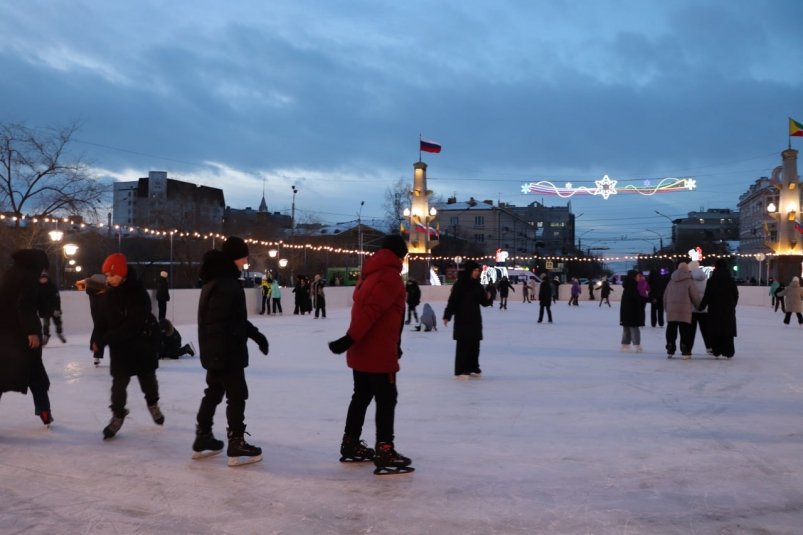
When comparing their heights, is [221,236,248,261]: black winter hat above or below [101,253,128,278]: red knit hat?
above

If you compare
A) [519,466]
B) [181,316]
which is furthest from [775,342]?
[181,316]

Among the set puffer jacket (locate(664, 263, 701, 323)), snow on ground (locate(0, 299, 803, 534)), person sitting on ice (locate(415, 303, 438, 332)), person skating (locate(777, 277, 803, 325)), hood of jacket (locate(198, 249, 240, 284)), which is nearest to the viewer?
snow on ground (locate(0, 299, 803, 534))

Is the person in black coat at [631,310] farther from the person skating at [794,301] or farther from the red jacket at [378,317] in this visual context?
the person skating at [794,301]

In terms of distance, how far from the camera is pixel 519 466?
5.07 m

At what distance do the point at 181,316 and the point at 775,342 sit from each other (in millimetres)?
15160

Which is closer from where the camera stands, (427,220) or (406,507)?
(406,507)

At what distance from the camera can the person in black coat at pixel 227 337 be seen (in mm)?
4961

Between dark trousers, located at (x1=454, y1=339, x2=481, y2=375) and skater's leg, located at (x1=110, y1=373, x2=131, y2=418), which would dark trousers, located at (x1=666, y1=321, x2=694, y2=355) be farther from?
skater's leg, located at (x1=110, y1=373, x2=131, y2=418)

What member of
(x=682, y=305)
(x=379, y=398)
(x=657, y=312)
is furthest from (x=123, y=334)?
(x=657, y=312)

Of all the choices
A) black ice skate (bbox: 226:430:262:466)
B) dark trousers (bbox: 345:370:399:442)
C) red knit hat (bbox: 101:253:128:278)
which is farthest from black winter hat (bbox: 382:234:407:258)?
red knit hat (bbox: 101:253:128:278)

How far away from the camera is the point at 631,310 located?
13.3m

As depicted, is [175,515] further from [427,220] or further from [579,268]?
[579,268]

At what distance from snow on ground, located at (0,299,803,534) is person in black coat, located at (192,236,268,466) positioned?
27cm

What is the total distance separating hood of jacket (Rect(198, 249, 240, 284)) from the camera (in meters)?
5.04
